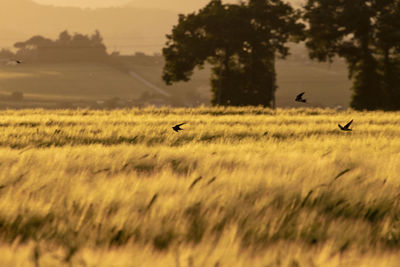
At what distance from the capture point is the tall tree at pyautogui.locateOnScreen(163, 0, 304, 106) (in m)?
49.6

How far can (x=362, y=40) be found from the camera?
47.0 metres

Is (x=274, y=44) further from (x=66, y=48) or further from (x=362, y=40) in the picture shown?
(x=66, y=48)

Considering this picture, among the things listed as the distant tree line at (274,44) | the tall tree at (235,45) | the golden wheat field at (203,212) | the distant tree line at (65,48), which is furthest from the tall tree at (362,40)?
the distant tree line at (65,48)

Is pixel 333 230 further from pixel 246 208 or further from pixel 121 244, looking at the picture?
pixel 121 244

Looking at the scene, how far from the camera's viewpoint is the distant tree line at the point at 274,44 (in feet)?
149

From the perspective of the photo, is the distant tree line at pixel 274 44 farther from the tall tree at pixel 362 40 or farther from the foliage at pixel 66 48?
the foliage at pixel 66 48

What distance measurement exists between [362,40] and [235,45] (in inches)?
398


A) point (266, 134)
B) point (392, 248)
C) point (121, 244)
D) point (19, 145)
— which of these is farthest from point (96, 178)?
point (266, 134)

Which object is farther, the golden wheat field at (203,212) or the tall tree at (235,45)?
the tall tree at (235,45)

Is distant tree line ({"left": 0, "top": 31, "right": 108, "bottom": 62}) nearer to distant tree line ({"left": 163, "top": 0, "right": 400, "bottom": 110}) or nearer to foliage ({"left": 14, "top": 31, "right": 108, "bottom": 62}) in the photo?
foliage ({"left": 14, "top": 31, "right": 108, "bottom": 62})

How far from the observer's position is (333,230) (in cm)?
493

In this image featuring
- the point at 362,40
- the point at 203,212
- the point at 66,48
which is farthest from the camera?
the point at 66,48

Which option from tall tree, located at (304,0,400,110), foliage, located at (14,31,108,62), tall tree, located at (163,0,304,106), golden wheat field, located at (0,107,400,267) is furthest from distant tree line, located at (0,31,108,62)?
golden wheat field, located at (0,107,400,267)

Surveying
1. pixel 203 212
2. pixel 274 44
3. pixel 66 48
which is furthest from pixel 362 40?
pixel 66 48
